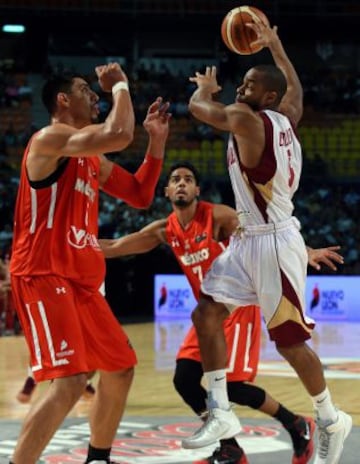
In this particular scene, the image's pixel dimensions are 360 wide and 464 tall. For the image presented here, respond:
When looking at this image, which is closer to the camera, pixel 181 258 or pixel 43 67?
pixel 181 258

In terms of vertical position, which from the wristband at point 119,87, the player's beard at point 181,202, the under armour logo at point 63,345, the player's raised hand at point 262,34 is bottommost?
the under armour logo at point 63,345

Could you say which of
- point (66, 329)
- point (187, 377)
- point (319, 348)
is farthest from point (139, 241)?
point (319, 348)

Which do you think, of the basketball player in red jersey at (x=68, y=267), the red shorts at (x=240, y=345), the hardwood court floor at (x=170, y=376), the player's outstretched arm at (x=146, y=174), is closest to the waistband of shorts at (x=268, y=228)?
the player's outstretched arm at (x=146, y=174)

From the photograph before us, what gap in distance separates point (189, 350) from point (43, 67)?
19.7 m

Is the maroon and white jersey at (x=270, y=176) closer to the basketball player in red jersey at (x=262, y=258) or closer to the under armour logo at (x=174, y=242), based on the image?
the basketball player in red jersey at (x=262, y=258)

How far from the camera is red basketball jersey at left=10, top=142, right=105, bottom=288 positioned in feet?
16.6

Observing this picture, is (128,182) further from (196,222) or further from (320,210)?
(320,210)

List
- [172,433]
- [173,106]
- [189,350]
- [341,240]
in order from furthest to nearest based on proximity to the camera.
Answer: [173,106], [341,240], [172,433], [189,350]

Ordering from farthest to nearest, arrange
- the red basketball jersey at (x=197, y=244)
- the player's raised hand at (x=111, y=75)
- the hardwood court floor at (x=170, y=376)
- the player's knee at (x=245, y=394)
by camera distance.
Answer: the hardwood court floor at (x=170, y=376)
the red basketball jersey at (x=197, y=244)
the player's knee at (x=245, y=394)
the player's raised hand at (x=111, y=75)

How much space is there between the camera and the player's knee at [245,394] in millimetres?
6277

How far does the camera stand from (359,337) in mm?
14836

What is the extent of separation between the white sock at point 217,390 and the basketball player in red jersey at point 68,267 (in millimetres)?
521

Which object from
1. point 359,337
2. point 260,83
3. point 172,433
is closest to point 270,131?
point 260,83

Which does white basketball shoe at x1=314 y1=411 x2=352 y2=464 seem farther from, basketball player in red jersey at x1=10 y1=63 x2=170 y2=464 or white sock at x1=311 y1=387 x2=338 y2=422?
basketball player in red jersey at x1=10 y1=63 x2=170 y2=464
